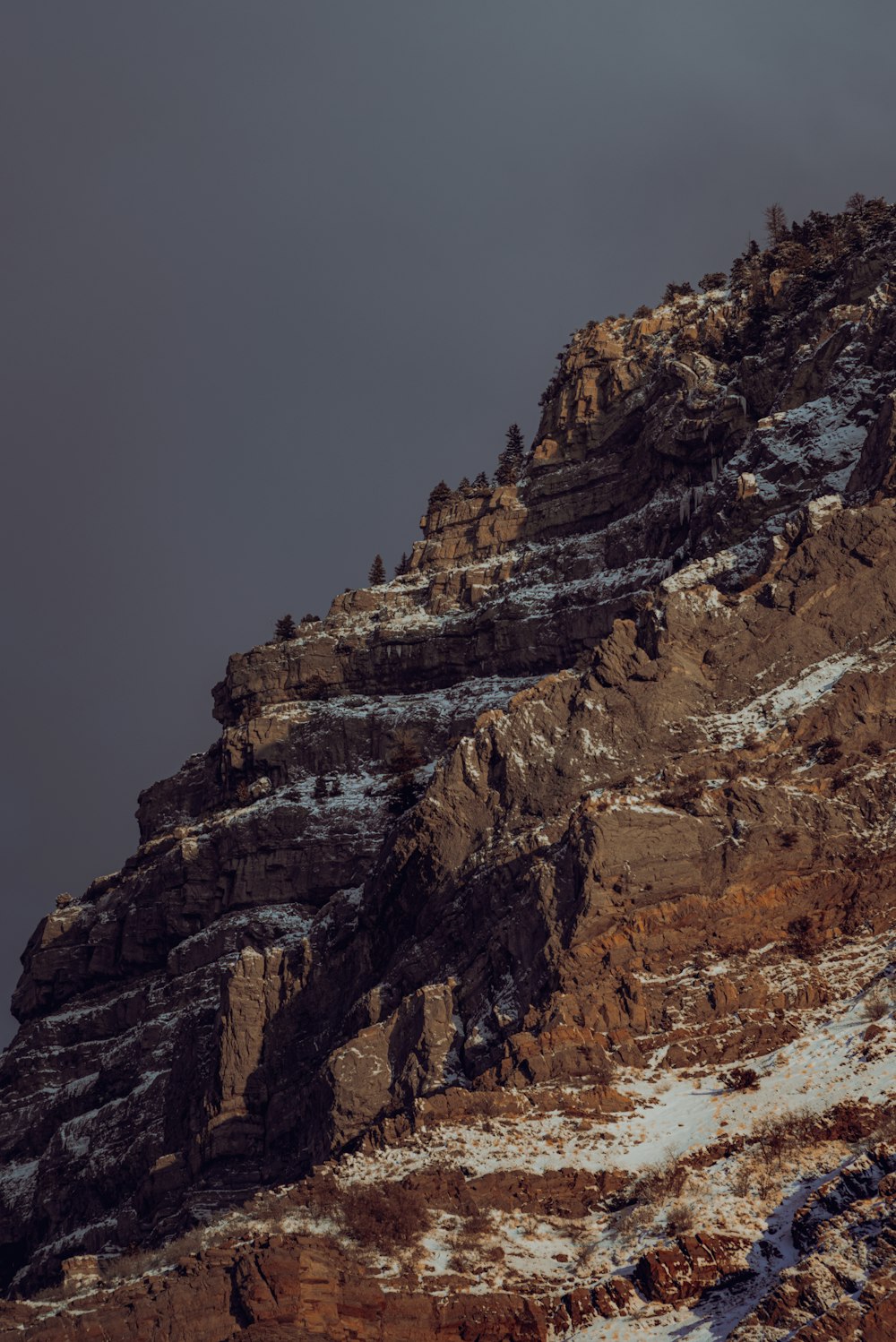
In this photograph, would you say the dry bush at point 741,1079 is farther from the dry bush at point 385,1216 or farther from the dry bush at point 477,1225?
the dry bush at point 385,1216

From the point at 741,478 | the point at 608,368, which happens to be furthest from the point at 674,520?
the point at 608,368

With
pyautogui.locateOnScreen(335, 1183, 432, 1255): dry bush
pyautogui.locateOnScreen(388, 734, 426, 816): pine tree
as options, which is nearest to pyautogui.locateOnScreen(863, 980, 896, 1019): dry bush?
pyautogui.locateOnScreen(335, 1183, 432, 1255): dry bush

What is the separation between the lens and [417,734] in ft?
328

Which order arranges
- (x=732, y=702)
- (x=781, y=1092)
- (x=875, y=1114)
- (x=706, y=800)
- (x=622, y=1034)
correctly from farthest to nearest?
(x=732, y=702) < (x=706, y=800) < (x=622, y=1034) < (x=781, y=1092) < (x=875, y=1114)

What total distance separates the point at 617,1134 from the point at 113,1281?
15501 millimetres

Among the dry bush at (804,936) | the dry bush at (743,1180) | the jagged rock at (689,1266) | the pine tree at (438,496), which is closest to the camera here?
the jagged rock at (689,1266)

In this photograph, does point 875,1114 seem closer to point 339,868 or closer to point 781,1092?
point 781,1092

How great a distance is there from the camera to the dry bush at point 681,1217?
51281mm


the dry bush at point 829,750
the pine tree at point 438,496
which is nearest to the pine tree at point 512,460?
the pine tree at point 438,496

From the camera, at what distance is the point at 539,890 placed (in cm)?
6619

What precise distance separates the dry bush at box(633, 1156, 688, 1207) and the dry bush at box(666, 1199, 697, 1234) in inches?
21.3

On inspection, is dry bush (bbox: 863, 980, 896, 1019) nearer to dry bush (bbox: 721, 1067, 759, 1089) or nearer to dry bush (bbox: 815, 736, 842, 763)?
dry bush (bbox: 721, 1067, 759, 1089)

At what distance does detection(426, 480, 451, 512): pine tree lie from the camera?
401 ft

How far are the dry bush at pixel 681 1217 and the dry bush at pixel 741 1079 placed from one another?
5.69m
